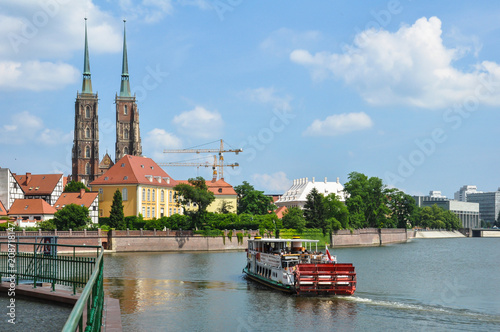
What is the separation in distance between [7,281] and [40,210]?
81.1m

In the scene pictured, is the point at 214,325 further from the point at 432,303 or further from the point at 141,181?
the point at 141,181

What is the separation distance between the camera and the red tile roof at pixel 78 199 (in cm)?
10994

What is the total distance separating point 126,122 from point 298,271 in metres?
162

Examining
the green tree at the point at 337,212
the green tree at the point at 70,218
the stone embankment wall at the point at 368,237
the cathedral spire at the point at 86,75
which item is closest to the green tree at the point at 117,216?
the green tree at the point at 70,218

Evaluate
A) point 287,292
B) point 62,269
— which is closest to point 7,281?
point 62,269

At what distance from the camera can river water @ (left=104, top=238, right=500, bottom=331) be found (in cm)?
2908

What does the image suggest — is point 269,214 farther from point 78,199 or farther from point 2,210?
point 2,210

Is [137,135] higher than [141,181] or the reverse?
higher

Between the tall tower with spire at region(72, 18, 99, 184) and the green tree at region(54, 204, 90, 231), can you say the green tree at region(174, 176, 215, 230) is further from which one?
the tall tower with spire at region(72, 18, 99, 184)

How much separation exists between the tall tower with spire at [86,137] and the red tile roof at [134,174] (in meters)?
64.6

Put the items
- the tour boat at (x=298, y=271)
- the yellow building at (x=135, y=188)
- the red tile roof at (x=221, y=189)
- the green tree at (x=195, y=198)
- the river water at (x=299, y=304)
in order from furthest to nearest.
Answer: the red tile roof at (x=221, y=189)
the yellow building at (x=135, y=188)
the green tree at (x=195, y=198)
the tour boat at (x=298, y=271)
the river water at (x=299, y=304)

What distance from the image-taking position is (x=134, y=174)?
115 m

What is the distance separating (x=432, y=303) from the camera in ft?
121

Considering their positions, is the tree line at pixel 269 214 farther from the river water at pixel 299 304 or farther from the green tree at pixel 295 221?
the river water at pixel 299 304
